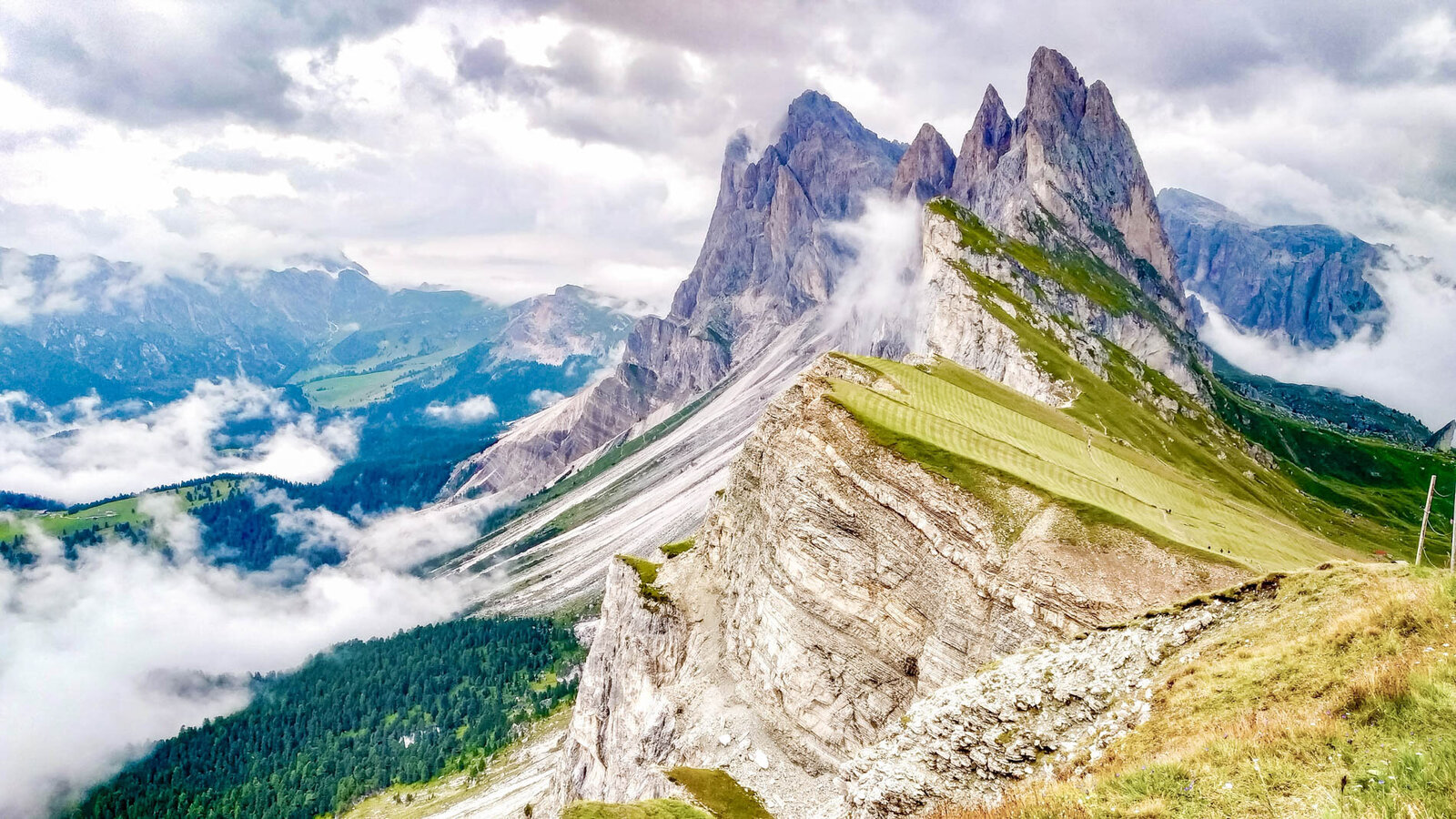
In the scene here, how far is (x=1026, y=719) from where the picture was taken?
23406 millimetres

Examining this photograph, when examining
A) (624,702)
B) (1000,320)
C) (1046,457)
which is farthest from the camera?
(1000,320)

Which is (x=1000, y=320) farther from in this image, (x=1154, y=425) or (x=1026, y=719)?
(x=1026, y=719)

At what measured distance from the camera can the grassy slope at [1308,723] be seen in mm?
13242

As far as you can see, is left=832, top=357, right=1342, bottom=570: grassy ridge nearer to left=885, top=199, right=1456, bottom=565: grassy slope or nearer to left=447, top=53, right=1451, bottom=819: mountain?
left=447, top=53, right=1451, bottom=819: mountain

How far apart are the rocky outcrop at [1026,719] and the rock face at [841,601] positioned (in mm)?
14201

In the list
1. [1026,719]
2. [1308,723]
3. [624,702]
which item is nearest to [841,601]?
[1026,719]

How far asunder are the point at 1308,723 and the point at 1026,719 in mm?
9343

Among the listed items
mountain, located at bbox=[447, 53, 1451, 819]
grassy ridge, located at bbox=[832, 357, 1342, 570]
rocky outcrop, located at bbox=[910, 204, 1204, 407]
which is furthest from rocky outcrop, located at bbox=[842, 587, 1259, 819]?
rocky outcrop, located at bbox=[910, 204, 1204, 407]

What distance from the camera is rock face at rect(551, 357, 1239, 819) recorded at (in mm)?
42125

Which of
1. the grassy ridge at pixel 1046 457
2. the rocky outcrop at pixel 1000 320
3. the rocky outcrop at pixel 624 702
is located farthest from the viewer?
the rocky outcrop at pixel 1000 320

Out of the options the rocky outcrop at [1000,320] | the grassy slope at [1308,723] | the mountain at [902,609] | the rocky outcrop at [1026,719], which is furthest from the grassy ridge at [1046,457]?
the grassy slope at [1308,723]

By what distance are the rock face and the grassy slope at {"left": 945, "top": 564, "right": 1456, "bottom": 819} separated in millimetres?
17781

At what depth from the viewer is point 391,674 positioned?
633 ft

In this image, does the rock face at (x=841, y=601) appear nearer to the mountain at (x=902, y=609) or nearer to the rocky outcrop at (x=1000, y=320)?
the mountain at (x=902, y=609)
